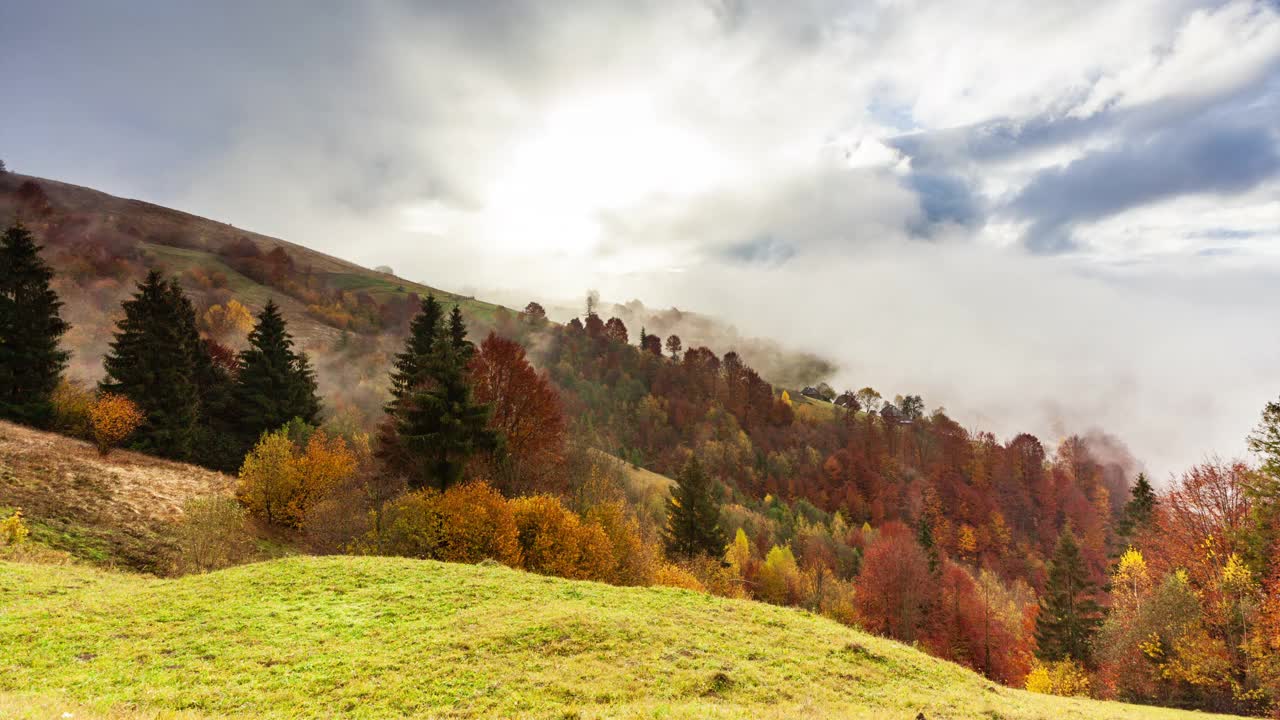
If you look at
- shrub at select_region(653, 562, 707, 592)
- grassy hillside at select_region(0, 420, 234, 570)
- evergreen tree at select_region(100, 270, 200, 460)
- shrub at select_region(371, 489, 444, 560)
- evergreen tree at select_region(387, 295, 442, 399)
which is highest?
evergreen tree at select_region(387, 295, 442, 399)

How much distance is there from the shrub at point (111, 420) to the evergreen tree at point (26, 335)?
17.5 ft

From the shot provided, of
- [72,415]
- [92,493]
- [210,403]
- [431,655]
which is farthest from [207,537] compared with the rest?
[210,403]

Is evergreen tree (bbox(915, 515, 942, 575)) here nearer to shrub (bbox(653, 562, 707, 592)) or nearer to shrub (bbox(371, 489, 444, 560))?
shrub (bbox(653, 562, 707, 592))

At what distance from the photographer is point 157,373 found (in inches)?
2002

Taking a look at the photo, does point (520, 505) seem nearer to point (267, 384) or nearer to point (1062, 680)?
point (267, 384)

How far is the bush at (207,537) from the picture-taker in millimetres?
29438

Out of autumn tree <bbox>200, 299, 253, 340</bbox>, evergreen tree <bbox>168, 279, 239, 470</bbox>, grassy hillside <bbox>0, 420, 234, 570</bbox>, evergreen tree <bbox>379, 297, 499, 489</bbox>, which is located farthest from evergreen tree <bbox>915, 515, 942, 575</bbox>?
autumn tree <bbox>200, 299, 253, 340</bbox>

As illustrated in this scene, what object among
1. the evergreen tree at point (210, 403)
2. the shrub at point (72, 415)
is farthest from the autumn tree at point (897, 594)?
the shrub at point (72, 415)

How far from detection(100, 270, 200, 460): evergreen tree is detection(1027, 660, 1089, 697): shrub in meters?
86.4

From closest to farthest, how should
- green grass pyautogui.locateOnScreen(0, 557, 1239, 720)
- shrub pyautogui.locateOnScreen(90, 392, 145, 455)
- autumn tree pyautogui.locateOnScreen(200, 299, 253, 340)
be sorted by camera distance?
green grass pyautogui.locateOnScreen(0, 557, 1239, 720), shrub pyautogui.locateOnScreen(90, 392, 145, 455), autumn tree pyautogui.locateOnScreen(200, 299, 253, 340)

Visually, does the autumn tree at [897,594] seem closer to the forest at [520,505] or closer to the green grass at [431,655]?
the forest at [520,505]

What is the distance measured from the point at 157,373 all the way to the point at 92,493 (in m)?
19.2

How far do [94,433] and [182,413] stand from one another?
6.04 meters

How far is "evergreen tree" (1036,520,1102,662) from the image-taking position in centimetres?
5816
